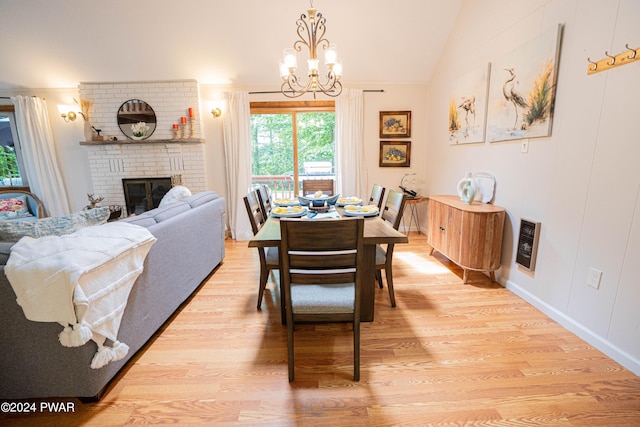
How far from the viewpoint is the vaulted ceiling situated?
3137 millimetres

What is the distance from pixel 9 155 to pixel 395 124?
19.7ft

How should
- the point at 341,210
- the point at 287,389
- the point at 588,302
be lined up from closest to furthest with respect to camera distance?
the point at 287,389 < the point at 588,302 < the point at 341,210

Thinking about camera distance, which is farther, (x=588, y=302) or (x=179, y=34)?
(x=179, y=34)

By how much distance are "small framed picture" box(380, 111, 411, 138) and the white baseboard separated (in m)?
2.64

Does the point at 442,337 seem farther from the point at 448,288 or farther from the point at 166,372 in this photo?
the point at 166,372

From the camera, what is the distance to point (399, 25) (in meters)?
3.32

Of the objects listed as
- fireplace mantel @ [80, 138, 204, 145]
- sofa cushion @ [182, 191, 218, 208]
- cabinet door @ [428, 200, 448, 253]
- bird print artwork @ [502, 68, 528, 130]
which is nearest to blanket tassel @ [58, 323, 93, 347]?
sofa cushion @ [182, 191, 218, 208]

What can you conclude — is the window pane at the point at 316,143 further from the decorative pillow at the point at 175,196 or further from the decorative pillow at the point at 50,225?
the decorative pillow at the point at 50,225

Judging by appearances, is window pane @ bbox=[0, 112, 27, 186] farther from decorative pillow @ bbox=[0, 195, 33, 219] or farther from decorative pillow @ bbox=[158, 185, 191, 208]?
decorative pillow @ bbox=[158, 185, 191, 208]

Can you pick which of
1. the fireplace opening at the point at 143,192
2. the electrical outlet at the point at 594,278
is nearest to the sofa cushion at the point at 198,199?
the fireplace opening at the point at 143,192

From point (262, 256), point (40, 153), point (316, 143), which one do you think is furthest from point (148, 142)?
point (262, 256)

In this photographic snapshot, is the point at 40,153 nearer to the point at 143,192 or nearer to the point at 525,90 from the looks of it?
the point at 143,192

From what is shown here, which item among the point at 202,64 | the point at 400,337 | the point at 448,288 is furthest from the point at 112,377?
the point at 202,64

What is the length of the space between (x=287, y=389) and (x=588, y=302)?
2.00 m
